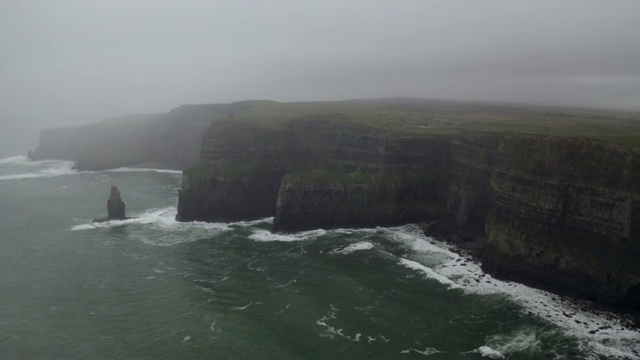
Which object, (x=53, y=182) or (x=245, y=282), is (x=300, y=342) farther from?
(x=53, y=182)

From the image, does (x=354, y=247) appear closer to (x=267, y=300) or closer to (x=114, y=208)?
(x=267, y=300)

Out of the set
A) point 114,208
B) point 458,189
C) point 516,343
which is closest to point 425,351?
point 516,343

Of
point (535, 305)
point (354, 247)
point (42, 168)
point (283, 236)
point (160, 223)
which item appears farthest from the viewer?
point (42, 168)

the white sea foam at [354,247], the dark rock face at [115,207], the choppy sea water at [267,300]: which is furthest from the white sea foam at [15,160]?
the white sea foam at [354,247]

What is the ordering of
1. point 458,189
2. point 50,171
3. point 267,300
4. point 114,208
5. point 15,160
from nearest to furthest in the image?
1. point 267,300
2. point 458,189
3. point 114,208
4. point 50,171
5. point 15,160

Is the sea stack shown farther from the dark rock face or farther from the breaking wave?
the breaking wave

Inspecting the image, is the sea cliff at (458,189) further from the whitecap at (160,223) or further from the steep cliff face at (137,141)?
the steep cliff face at (137,141)
